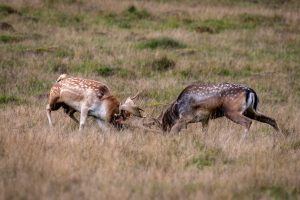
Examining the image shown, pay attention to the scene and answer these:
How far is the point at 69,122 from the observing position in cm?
1065

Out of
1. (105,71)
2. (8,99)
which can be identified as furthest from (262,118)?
(105,71)

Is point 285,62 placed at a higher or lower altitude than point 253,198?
lower

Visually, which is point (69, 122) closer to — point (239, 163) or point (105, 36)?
point (239, 163)

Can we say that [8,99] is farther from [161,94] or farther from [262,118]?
[262,118]

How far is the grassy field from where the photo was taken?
23.6 ft

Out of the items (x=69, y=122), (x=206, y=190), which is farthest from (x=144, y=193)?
(x=69, y=122)

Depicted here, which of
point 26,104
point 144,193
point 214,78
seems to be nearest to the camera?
point 144,193

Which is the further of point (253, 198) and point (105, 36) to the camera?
point (105, 36)

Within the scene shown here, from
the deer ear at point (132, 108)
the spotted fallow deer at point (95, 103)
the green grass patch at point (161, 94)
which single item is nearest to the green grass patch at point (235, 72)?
the green grass patch at point (161, 94)

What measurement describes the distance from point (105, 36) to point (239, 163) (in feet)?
40.3

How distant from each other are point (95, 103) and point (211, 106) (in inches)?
70.9

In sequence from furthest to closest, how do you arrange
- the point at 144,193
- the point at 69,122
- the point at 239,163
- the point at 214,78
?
1. the point at 214,78
2. the point at 69,122
3. the point at 239,163
4. the point at 144,193

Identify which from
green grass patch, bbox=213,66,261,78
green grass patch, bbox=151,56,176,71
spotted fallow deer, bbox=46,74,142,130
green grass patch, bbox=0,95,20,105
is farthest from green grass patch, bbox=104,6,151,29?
spotted fallow deer, bbox=46,74,142,130

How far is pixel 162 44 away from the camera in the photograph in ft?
61.7
